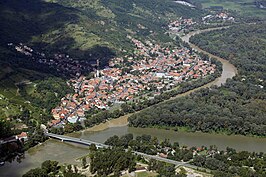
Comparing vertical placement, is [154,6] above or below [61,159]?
above

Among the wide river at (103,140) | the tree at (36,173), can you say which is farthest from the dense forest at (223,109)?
the tree at (36,173)

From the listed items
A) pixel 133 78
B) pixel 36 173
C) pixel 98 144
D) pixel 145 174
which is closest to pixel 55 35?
pixel 133 78

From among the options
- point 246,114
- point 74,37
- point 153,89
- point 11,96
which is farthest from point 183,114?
point 74,37

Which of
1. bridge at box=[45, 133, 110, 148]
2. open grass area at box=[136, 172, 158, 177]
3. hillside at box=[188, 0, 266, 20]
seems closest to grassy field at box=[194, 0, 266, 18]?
hillside at box=[188, 0, 266, 20]

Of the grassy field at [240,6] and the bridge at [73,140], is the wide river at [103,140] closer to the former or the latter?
the bridge at [73,140]

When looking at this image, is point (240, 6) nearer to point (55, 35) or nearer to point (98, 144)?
point (55, 35)

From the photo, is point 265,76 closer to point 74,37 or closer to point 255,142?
point 255,142
